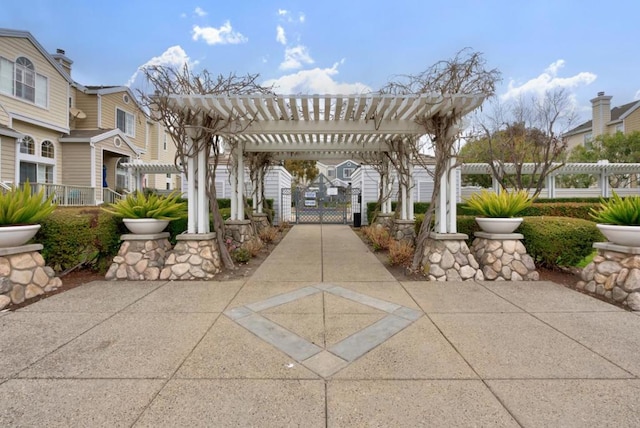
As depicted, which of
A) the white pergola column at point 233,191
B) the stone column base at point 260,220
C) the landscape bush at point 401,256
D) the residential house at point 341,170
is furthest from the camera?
the residential house at point 341,170

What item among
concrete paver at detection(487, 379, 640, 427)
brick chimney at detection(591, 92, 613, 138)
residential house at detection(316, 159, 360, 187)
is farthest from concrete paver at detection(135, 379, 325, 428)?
residential house at detection(316, 159, 360, 187)

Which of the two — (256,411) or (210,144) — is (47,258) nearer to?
(210,144)

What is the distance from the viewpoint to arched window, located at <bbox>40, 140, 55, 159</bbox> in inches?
499

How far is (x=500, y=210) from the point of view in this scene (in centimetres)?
551

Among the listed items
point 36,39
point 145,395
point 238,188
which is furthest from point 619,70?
point 36,39

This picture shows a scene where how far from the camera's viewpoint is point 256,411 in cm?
198

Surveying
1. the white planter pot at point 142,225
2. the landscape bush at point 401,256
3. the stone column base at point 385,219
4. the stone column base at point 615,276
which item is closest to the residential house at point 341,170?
the stone column base at point 385,219

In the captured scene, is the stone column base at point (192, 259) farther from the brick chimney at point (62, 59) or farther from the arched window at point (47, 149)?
the brick chimney at point (62, 59)

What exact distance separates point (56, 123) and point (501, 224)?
54.6 feet

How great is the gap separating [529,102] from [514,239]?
10597 mm

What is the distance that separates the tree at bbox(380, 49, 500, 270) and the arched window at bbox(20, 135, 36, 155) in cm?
1361

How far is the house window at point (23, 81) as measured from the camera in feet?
Answer: 36.1

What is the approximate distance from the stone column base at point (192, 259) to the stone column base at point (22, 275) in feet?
5.04

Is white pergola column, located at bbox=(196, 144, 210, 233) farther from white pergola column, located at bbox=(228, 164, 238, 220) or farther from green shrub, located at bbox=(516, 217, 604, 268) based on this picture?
green shrub, located at bbox=(516, 217, 604, 268)
